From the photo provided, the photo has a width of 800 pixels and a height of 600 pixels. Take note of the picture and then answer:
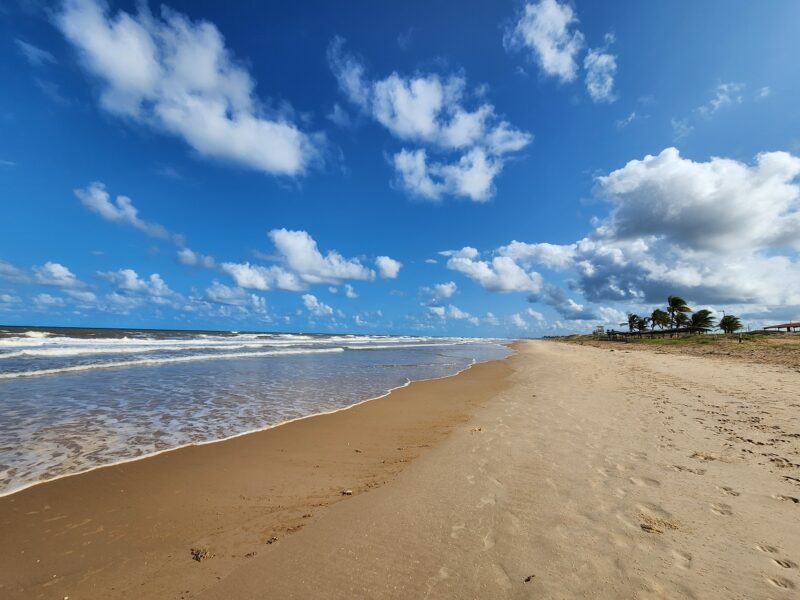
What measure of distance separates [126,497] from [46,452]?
3.17 meters

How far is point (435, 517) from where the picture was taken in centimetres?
435

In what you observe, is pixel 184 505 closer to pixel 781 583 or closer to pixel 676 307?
pixel 781 583

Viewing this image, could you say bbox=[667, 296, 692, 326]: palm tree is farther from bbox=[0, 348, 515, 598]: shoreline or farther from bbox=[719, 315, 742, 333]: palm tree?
bbox=[0, 348, 515, 598]: shoreline

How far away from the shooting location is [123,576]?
11.2 ft

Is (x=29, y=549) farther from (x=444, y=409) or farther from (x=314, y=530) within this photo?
(x=444, y=409)

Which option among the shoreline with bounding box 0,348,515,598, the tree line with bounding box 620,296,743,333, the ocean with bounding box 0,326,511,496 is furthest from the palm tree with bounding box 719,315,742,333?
the shoreline with bounding box 0,348,515,598

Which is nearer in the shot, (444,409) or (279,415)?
(279,415)

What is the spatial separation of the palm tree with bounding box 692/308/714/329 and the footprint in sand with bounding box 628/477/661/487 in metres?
90.2

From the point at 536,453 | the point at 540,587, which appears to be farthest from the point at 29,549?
the point at 536,453

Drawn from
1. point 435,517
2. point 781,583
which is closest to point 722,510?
point 781,583

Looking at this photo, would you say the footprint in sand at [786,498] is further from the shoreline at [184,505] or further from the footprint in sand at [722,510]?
the shoreline at [184,505]

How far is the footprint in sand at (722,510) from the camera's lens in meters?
4.22

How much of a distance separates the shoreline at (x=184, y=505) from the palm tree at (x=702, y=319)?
9152cm

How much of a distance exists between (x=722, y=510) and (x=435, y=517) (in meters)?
3.39
